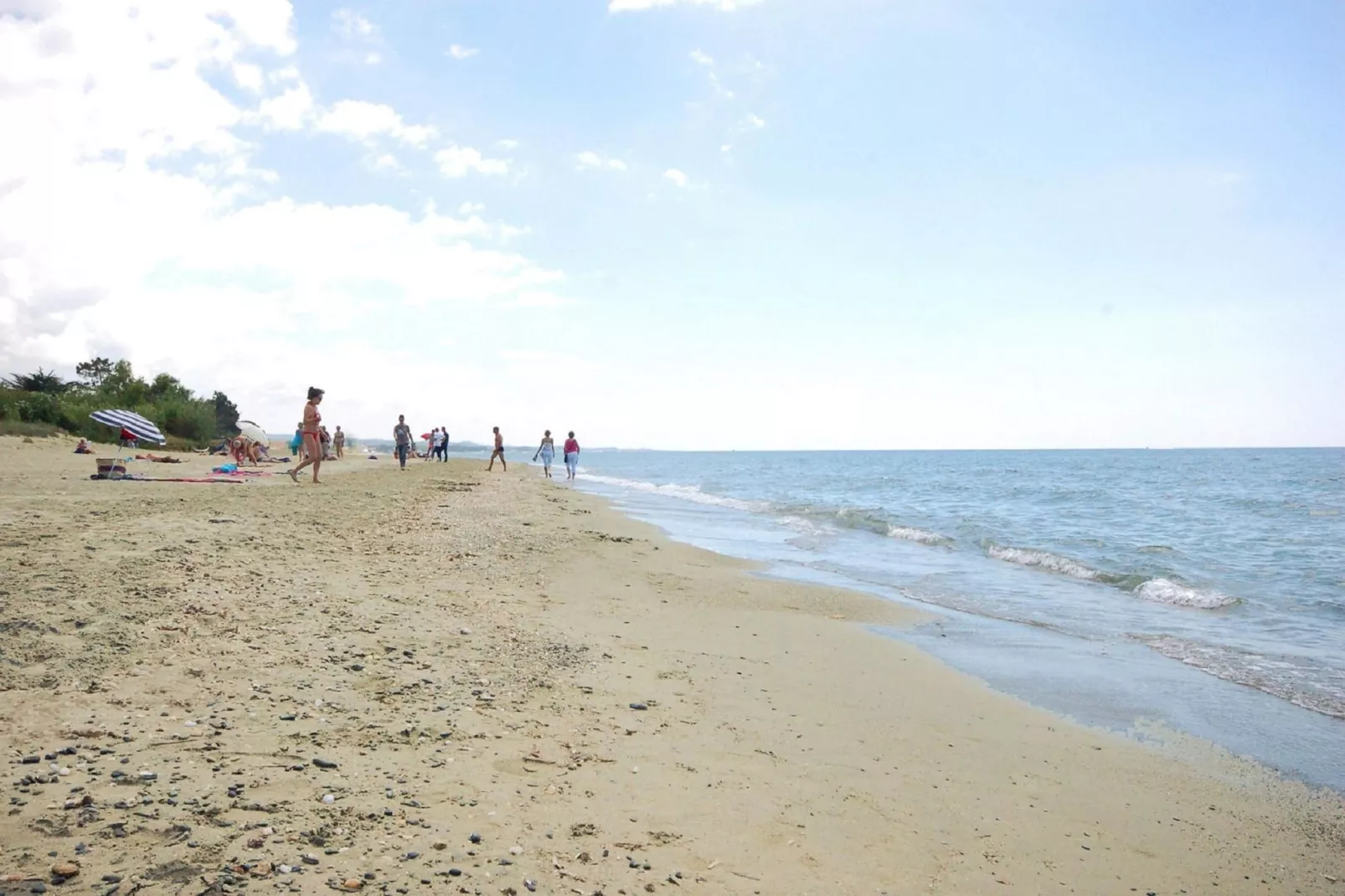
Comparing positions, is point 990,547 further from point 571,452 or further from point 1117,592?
point 571,452

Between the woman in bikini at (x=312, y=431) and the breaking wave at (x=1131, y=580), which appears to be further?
the woman in bikini at (x=312, y=431)

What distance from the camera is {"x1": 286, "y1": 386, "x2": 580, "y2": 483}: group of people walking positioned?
15.8m

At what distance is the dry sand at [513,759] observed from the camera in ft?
10.3

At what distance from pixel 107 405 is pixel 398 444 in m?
16.8

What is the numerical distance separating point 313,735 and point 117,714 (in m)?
0.98

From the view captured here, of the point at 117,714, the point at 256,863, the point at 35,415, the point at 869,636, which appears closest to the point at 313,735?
the point at 117,714

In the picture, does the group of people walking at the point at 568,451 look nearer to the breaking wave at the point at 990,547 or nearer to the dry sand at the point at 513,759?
the breaking wave at the point at 990,547

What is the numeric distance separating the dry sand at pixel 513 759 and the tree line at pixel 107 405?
103 ft

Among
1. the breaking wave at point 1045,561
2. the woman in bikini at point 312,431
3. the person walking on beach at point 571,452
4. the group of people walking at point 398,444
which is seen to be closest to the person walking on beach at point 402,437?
the group of people walking at point 398,444

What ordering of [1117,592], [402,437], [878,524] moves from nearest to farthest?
1. [1117,592]
2. [878,524]
3. [402,437]

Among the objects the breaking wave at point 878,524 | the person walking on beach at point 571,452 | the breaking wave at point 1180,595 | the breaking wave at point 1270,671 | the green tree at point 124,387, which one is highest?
the green tree at point 124,387

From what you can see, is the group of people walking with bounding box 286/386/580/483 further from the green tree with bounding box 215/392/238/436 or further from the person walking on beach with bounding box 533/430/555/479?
the green tree with bounding box 215/392/238/436

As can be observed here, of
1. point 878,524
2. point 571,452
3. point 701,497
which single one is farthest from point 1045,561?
point 571,452

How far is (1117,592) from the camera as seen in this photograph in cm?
1277
